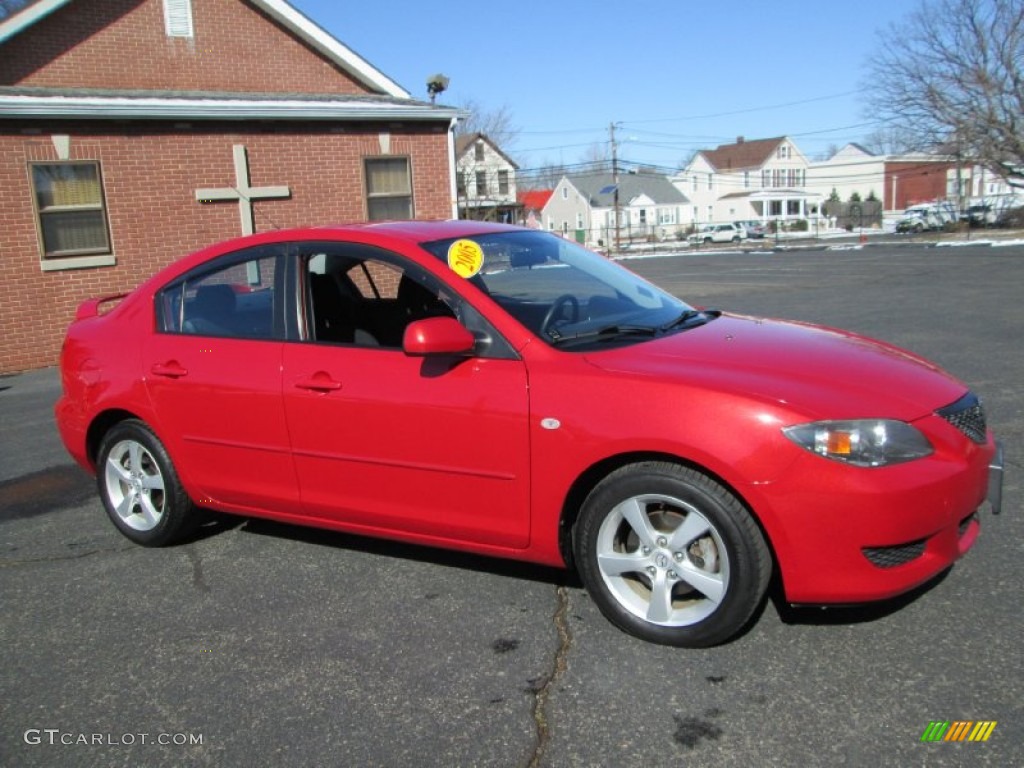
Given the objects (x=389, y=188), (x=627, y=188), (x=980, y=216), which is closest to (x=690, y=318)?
(x=389, y=188)

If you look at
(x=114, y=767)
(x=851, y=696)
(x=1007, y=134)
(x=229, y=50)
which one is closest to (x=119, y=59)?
(x=229, y=50)

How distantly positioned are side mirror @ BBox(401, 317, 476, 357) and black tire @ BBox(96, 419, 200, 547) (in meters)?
1.80

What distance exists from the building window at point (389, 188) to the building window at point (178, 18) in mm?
3630

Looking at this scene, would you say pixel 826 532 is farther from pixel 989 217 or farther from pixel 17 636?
pixel 989 217

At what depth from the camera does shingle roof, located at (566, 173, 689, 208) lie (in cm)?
8312

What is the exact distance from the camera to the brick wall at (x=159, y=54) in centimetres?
1302

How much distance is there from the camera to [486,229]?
172 inches

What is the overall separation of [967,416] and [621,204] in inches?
3208

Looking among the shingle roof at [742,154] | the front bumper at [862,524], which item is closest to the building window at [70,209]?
the front bumper at [862,524]

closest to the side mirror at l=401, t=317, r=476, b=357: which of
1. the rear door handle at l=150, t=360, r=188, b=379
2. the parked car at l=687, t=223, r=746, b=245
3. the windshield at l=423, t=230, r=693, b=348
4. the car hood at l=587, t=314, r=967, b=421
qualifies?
the windshield at l=423, t=230, r=693, b=348

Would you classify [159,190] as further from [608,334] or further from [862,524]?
[862,524]

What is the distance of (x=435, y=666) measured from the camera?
10.7 ft

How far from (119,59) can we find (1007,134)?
38.9 m

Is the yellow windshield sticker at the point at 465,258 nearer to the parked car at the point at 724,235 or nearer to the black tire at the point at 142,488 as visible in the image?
the black tire at the point at 142,488
